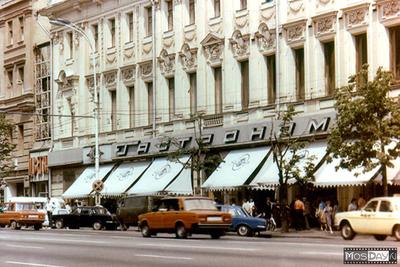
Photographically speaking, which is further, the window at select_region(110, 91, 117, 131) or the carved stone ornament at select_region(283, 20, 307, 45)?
the window at select_region(110, 91, 117, 131)

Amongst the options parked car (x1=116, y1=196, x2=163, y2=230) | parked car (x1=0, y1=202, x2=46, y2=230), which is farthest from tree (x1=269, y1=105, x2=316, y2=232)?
parked car (x1=0, y1=202, x2=46, y2=230)

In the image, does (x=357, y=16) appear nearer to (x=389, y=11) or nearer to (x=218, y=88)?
(x=389, y=11)

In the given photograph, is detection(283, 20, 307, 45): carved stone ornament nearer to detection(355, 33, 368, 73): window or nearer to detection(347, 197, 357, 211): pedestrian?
detection(355, 33, 368, 73): window

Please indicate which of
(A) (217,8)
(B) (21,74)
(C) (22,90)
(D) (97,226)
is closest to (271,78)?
(A) (217,8)

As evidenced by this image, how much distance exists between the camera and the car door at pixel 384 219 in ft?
101

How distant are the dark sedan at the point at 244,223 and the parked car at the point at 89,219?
1199 centimetres

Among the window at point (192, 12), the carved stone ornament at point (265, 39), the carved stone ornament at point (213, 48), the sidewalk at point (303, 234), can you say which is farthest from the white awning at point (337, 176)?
the window at point (192, 12)

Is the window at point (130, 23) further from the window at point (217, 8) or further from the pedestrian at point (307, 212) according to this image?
the pedestrian at point (307, 212)

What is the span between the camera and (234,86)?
47875 mm

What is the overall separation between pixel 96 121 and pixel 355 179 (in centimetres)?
2012

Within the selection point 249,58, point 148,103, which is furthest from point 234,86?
point 148,103

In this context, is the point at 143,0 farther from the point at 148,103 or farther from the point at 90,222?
the point at 90,222

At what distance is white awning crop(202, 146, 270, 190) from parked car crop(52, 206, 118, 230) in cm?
552

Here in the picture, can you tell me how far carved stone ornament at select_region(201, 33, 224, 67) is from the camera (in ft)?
160
